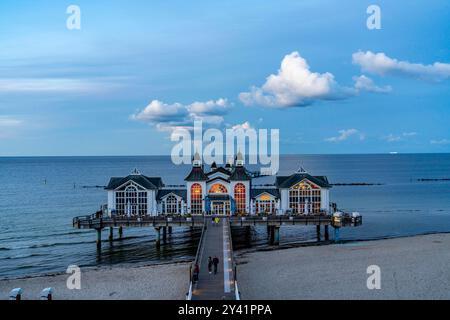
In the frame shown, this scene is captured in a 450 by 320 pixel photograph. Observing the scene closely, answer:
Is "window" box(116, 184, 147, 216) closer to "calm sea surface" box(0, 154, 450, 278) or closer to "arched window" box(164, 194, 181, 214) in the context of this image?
"arched window" box(164, 194, 181, 214)

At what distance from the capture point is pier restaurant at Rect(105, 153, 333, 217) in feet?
180

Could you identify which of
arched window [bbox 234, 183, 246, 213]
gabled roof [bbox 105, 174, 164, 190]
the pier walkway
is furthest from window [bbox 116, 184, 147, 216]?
the pier walkway

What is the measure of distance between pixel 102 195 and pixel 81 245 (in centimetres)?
5943

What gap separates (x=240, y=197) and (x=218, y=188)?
2607mm

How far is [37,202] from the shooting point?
9525cm

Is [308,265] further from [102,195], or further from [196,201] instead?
[102,195]

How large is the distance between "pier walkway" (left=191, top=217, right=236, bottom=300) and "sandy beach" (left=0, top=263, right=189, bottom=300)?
2.08 meters

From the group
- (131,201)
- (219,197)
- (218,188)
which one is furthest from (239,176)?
(131,201)

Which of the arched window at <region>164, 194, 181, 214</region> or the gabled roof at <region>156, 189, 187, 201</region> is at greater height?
the gabled roof at <region>156, 189, 187, 201</region>

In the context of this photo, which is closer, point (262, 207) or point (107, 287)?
point (107, 287)

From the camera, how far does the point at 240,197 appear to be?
183 feet

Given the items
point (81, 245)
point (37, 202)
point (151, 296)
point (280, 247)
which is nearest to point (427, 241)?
point (280, 247)

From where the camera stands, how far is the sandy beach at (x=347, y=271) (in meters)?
32.3
